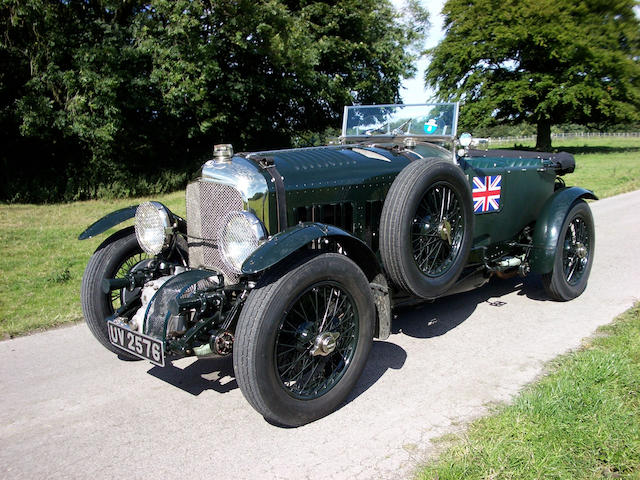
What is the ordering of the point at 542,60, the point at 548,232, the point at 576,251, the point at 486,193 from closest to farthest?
the point at 486,193
the point at 548,232
the point at 576,251
the point at 542,60

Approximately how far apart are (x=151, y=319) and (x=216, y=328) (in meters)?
0.46

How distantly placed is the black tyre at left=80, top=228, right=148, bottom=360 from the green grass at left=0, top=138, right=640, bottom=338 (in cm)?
126

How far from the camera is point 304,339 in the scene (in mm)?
3082

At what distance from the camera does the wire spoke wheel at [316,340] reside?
308 centimetres

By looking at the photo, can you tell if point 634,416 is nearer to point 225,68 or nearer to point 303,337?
point 303,337

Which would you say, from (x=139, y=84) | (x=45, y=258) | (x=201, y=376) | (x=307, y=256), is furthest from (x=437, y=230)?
(x=139, y=84)

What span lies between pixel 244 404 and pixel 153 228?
150cm

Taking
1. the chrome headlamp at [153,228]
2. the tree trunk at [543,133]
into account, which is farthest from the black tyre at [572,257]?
the tree trunk at [543,133]

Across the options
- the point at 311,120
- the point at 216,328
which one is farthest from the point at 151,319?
the point at 311,120

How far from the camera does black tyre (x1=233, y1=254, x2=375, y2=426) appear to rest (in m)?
2.76

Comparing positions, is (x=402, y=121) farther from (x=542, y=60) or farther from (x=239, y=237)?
(x=542, y=60)

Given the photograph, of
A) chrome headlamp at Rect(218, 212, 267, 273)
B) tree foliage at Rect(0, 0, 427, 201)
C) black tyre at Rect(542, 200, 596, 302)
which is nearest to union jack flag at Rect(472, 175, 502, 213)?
black tyre at Rect(542, 200, 596, 302)

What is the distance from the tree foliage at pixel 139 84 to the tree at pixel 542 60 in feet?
41.1

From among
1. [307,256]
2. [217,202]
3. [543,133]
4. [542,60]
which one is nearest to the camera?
[307,256]
